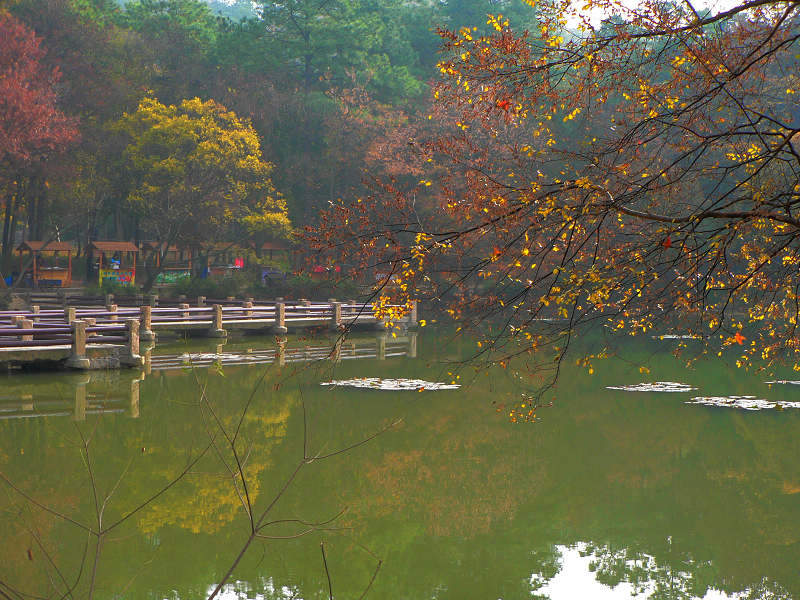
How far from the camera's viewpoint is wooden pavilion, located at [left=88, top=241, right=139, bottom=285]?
1505 inches

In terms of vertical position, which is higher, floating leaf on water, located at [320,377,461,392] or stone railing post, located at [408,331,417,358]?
stone railing post, located at [408,331,417,358]

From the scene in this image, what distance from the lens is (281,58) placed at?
52.3m

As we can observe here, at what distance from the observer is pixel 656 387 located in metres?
17.9

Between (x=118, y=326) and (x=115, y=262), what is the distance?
74.9 feet

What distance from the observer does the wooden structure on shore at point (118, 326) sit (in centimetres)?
1788

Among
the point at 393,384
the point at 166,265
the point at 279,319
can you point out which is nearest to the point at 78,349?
the point at 393,384

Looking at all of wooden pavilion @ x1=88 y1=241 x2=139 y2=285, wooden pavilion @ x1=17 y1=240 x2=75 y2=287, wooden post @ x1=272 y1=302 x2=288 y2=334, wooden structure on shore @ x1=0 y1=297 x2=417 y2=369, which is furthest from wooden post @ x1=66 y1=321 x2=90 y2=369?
wooden pavilion @ x1=17 y1=240 x2=75 y2=287

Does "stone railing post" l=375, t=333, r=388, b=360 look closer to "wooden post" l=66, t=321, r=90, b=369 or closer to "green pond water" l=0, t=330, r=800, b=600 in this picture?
"green pond water" l=0, t=330, r=800, b=600

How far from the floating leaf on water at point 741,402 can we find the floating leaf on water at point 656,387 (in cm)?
102

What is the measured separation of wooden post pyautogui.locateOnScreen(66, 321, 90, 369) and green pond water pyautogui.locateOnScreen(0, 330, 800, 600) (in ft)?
1.44

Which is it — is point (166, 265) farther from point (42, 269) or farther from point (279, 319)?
point (279, 319)

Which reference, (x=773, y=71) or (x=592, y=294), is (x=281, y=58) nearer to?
(x=773, y=71)

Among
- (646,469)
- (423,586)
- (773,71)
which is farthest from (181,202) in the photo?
(423,586)

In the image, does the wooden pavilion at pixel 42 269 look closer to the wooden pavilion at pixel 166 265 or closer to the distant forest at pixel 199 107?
the distant forest at pixel 199 107
